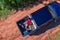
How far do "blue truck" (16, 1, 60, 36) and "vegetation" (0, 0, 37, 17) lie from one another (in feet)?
6.94

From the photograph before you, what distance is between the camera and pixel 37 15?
1227cm

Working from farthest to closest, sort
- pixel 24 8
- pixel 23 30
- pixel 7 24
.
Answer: pixel 24 8
pixel 7 24
pixel 23 30

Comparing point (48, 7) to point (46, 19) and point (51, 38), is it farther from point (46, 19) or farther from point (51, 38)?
point (51, 38)

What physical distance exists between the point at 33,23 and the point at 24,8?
2453 millimetres

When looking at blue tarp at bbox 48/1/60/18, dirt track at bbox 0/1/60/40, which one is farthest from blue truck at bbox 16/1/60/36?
dirt track at bbox 0/1/60/40

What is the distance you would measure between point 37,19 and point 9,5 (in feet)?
9.43

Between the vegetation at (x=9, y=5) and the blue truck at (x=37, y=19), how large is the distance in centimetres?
212

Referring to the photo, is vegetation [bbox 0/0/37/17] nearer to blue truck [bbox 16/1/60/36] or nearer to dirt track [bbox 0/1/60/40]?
dirt track [bbox 0/1/60/40]

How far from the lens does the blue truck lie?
12.1m

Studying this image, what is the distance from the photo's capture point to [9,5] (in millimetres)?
14289

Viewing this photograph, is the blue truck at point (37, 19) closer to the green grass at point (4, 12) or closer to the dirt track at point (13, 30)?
the dirt track at point (13, 30)

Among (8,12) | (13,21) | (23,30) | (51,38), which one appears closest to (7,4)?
(8,12)

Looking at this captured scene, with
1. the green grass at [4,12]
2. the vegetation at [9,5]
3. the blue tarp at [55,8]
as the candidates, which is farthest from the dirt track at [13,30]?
the blue tarp at [55,8]

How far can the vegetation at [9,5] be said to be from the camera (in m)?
14.1
